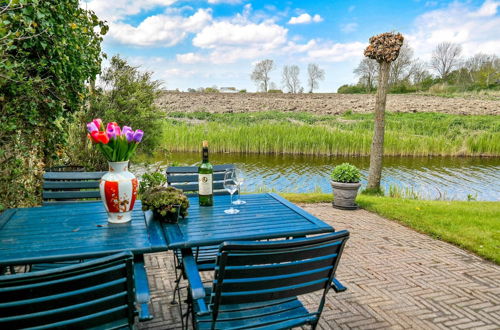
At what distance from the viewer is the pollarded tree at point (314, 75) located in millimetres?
49344

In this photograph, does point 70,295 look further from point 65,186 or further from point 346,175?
point 346,175

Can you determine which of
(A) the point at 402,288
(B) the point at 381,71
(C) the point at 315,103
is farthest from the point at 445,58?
(A) the point at 402,288

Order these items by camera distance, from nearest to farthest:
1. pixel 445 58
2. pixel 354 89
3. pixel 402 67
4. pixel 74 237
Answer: pixel 74 237 → pixel 402 67 → pixel 354 89 → pixel 445 58

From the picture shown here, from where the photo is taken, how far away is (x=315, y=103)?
29.9 meters

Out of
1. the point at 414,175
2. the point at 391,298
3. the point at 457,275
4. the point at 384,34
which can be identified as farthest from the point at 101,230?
the point at 414,175

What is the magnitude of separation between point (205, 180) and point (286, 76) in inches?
1911

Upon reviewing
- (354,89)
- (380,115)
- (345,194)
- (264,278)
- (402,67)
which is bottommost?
(345,194)

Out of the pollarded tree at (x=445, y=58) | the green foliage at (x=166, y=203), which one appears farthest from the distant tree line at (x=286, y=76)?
the green foliage at (x=166, y=203)

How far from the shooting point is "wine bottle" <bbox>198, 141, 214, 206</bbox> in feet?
8.07

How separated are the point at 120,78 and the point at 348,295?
19.0 ft

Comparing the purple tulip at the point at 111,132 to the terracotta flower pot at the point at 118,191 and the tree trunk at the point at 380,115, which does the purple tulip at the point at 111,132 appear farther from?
the tree trunk at the point at 380,115

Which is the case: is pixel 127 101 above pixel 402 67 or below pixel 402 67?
below

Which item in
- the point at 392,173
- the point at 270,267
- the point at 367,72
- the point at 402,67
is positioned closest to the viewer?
the point at 270,267

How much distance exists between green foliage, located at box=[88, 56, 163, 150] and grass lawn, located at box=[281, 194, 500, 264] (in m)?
3.18
